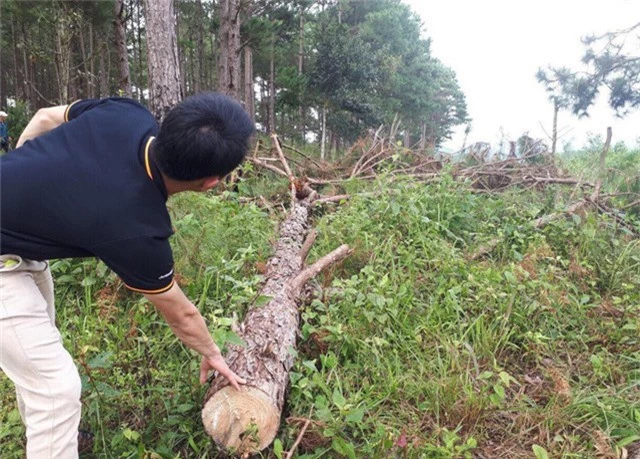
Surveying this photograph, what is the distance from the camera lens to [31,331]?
138 centimetres

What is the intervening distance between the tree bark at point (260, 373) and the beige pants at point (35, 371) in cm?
50

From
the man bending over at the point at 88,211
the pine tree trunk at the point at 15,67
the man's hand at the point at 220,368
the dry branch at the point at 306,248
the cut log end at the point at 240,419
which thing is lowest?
the cut log end at the point at 240,419

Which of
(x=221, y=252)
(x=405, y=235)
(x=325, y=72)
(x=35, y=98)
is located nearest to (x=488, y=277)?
(x=405, y=235)

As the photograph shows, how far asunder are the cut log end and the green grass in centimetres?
13

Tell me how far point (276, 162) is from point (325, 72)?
9.64 m

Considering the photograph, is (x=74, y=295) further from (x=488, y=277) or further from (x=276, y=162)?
(x=276, y=162)

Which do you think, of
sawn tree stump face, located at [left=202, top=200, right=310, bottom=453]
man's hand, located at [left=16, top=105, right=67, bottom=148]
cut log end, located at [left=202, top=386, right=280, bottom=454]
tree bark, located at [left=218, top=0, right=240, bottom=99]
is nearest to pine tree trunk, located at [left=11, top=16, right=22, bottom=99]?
tree bark, located at [left=218, top=0, right=240, bottom=99]

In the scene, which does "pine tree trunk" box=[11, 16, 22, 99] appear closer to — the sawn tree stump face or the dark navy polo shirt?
the sawn tree stump face

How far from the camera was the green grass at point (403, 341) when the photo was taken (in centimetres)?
190

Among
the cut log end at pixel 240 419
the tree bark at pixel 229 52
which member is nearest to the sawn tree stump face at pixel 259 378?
the cut log end at pixel 240 419

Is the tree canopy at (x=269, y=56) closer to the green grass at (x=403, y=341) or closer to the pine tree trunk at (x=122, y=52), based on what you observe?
the pine tree trunk at (x=122, y=52)

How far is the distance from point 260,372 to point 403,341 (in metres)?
0.93

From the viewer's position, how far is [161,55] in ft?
15.9

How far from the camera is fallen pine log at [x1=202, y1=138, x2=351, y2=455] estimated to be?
1658mm
